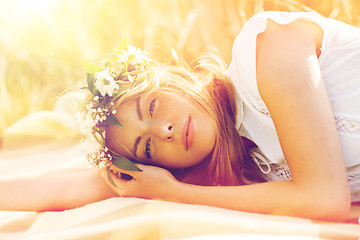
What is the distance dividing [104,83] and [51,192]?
0.64 m

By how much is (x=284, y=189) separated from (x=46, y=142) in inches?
110

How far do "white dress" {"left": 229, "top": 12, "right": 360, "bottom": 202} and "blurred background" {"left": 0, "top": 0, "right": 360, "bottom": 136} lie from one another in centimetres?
165

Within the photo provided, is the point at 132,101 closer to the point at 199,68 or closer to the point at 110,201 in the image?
the point at 110,201

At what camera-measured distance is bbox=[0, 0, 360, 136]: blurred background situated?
341 centimetres

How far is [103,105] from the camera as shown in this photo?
1730mm

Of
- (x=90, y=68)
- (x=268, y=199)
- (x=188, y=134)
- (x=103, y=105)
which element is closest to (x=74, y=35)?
(x=90, y=68)

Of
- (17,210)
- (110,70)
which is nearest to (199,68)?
(110,70)

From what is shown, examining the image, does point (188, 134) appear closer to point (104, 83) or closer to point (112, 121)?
point (112, 121)

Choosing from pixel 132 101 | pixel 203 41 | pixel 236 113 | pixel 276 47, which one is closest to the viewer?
pixel 276 47

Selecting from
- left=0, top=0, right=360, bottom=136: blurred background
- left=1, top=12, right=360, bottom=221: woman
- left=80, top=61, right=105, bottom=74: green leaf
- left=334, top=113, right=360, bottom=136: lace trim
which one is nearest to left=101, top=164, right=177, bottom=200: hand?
left=1, top=12, right=360, bottom=221: woman

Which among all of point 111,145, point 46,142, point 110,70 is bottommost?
point 46,142

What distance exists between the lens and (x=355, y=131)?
1.48 m

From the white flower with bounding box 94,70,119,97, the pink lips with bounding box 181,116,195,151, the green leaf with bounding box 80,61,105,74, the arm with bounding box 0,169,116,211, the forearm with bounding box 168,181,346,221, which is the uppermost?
the green leaf with bounding box 80,61,105,74

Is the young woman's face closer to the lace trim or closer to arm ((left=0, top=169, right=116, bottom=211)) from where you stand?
arm ((left=0, top=169, right=116, bottom=211))
